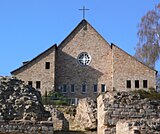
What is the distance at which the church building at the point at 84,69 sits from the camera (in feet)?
205

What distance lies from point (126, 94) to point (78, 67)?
4771 cm

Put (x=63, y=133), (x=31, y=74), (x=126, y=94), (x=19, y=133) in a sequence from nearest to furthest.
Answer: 1. (x=19, y=133)
2. (x=126, y=94)
3. (x=63, y=133)
4. (x=31, y=74)

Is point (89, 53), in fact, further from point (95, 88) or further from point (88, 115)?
point (88, 115)

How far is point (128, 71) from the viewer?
209 ft

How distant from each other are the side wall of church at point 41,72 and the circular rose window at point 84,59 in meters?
3.72

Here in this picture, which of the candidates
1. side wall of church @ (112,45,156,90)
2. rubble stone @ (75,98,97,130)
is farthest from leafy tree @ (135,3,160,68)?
rubble stone @ (75,98,97,130)

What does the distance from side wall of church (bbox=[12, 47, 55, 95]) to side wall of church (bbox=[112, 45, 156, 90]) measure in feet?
24.9

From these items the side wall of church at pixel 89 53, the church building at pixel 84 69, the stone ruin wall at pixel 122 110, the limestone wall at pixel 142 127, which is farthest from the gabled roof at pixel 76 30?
the limestone wall at pixel 142 127

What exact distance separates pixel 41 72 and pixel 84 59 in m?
6.02

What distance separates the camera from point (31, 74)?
62938 millimetres

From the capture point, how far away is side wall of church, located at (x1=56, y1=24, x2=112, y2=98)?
6481 cm

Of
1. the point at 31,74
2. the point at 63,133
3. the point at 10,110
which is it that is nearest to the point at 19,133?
the point at 10,110

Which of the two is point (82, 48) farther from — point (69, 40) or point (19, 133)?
point (19, 133)

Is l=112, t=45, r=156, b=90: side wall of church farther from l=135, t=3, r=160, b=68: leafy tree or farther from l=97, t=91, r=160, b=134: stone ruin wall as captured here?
l=97, t=91, r=160, b=134: stone ruin wall
